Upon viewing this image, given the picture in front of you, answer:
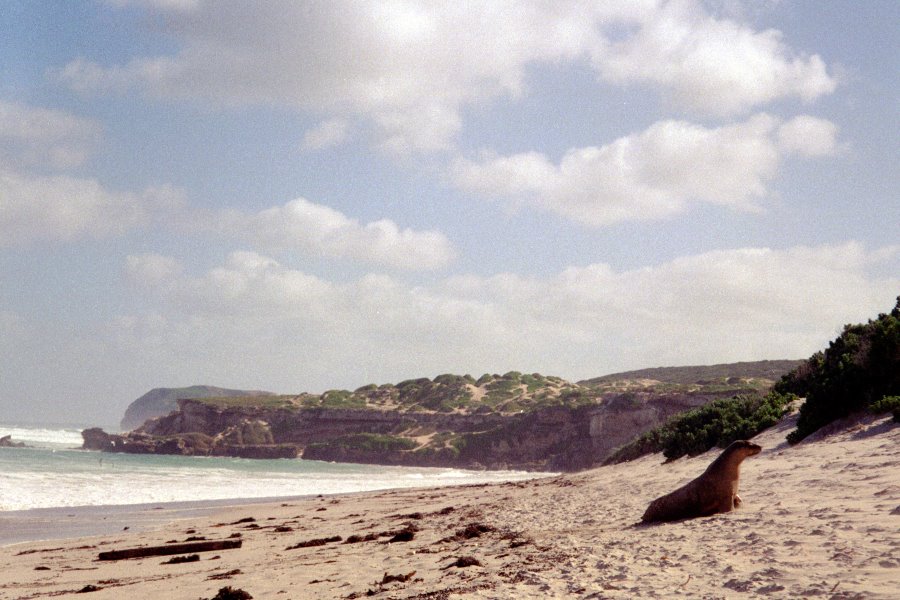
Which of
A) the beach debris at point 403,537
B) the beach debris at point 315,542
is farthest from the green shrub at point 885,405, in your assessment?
the beach debris at point 315,542

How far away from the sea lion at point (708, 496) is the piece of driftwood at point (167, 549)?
8.62 m

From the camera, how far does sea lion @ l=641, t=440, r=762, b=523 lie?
10.0 meters

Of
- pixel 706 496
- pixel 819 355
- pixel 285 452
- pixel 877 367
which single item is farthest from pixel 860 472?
pixel 285 452

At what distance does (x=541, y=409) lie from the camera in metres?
83.1

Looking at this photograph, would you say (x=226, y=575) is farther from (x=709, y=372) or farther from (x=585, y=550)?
(x=709, y=372)

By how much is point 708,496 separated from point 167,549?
10193mm

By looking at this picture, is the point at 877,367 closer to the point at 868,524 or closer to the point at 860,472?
the point at 860,472

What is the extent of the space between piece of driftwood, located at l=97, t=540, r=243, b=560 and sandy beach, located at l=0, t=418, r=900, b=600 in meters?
0.27

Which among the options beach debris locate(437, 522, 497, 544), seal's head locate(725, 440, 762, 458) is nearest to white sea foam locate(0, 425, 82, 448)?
beach debris locate(437, 522, 497, 544)

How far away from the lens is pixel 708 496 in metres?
10.0

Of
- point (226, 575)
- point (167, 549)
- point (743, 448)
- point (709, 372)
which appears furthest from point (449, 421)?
point (743, 448)

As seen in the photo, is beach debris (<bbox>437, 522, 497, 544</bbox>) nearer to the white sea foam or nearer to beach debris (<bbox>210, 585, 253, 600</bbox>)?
beach debris (<bbox>210, 585, 253, 600</bbox>)

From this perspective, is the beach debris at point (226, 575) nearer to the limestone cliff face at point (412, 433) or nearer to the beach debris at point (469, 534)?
the beach debris at point (469, 534)

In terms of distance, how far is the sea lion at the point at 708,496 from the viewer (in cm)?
1001
